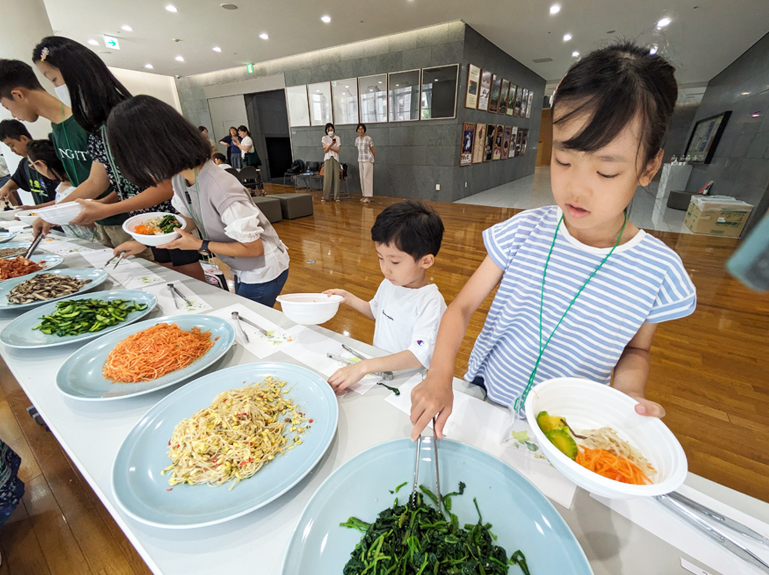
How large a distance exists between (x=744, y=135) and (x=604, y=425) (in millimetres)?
8316

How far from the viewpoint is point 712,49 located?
6.30m

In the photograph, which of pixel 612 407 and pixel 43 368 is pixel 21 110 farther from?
pixel 612 407

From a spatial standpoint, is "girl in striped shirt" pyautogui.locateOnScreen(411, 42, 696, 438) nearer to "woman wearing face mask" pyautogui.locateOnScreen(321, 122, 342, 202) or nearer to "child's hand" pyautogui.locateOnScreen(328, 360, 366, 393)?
"child's hand" pyautogui.locateOnScreen(328, 360, 366, 393)

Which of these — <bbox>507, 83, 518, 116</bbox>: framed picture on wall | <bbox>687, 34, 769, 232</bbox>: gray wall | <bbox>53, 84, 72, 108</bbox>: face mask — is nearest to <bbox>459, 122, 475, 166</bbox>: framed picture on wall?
<bbox>507, 83, 518, 116</bbox>: framed picture on wall

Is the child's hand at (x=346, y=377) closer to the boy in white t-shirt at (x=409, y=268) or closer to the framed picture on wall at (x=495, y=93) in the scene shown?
the boy in white t-shirt at (x=409, y=268)

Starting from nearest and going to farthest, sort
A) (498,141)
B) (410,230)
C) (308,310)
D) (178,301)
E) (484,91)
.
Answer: (308,310) → (410,230) → (178,301) → (484,91) → (498,141)

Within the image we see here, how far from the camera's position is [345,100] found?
7758mm

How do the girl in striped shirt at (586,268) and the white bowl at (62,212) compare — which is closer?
the girl in striped shirt at (586,268)

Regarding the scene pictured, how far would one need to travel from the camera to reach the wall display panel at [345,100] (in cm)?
755

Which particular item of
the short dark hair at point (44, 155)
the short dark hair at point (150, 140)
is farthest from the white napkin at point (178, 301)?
the short dark hair at point (44, 155)

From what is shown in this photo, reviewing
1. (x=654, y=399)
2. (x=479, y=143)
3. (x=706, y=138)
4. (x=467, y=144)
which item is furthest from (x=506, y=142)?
(x=654, y=399)

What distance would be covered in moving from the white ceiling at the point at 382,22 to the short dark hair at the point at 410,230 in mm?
4756

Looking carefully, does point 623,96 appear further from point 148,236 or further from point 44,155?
point 44,155

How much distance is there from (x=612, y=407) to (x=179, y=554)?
752 millimetres
